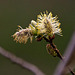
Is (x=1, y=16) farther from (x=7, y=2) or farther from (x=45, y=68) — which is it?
(x=45, y=68)

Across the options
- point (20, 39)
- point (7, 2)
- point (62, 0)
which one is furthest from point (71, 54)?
point (62, 0)

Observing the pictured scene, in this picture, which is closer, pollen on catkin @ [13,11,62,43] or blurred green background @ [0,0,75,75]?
pollen on catkin @ [13,11,62,43]

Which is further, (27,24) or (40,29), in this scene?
(27,24)

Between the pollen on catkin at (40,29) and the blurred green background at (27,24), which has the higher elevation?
the blurred green background at (27,24)

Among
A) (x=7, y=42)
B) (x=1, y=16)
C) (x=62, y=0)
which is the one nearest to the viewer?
(x=7, y=42)

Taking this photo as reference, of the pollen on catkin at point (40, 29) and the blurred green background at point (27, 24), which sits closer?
the pollen on catkin at point (40, 29)

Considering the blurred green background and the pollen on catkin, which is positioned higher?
the blurred green background

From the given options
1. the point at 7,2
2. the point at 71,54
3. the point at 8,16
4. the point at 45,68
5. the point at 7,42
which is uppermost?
the point at 7,2

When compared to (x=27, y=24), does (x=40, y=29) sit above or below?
below
